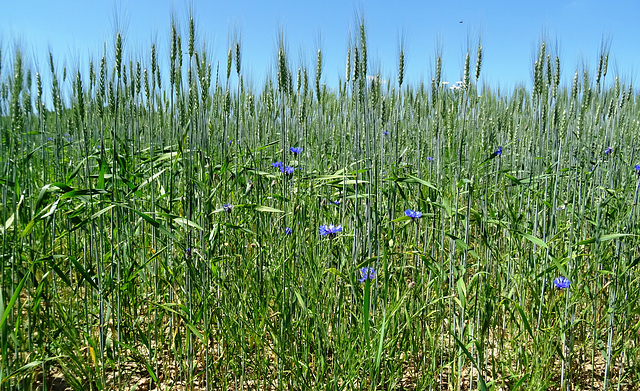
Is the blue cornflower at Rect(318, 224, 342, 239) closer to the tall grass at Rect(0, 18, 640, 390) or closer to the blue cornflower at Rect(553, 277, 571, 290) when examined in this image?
the tall grass at Rect(0, 18, 640, 390)

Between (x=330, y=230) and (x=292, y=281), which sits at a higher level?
(x=330, y=230)

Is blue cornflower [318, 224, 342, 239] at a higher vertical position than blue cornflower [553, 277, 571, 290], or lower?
higher

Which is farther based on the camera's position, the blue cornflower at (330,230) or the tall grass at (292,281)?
the blue cornflower at (330,230)

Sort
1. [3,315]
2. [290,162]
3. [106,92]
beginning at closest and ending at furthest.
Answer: [3,315] < [106,92] < [290,162]

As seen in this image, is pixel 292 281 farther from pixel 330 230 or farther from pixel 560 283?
pixel 560 283

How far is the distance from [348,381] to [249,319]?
0.44m

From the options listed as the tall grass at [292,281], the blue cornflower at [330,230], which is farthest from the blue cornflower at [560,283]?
the blue cornflower at [330,230]

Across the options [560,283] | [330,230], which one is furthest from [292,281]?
[560,283]

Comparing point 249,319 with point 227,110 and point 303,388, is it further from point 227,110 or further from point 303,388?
point 227,110

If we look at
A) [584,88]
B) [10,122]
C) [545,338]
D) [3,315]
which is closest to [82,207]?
[10,122]

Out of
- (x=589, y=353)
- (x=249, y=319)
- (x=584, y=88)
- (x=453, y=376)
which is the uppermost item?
(x=584, y=88)

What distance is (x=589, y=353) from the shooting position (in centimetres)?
172

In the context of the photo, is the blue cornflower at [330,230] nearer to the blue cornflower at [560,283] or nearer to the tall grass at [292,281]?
the tall grass at [292,281]

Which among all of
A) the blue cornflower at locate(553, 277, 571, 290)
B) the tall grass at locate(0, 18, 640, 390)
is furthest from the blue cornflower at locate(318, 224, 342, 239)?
the blue cornflower at locate(553, 277, 571, 290)
